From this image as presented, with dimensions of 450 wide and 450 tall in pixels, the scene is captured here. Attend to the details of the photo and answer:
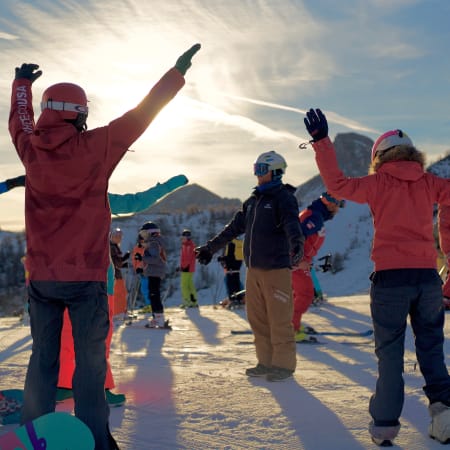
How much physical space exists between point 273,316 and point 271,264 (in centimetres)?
44

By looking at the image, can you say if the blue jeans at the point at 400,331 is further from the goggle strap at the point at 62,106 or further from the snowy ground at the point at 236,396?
the goggle strap at the point at 62,106

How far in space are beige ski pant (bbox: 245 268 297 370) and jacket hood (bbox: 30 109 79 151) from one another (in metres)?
2.89

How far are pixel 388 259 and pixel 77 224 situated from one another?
1.68m

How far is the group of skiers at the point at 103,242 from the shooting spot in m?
2.99

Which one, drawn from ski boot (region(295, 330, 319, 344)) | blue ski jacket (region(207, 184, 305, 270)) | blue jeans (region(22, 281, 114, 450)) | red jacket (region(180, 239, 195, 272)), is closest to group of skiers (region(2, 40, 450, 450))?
blue jeans (region(22, 281, 114, 450))

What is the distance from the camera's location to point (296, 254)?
5141 millimetres

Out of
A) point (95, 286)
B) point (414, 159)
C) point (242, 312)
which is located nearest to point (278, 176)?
point (414, 159)

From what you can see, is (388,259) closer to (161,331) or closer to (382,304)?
(382,304)

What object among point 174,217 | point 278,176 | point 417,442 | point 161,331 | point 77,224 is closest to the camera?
point 77,224

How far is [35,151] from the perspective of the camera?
311 cm

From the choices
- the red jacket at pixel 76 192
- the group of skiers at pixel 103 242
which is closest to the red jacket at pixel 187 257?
the group of skiers at pixel 103 242

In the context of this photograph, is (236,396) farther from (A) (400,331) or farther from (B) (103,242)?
(B) (103,242)

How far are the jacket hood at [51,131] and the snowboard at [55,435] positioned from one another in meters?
1.19

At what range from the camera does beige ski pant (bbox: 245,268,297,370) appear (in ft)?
18.2
